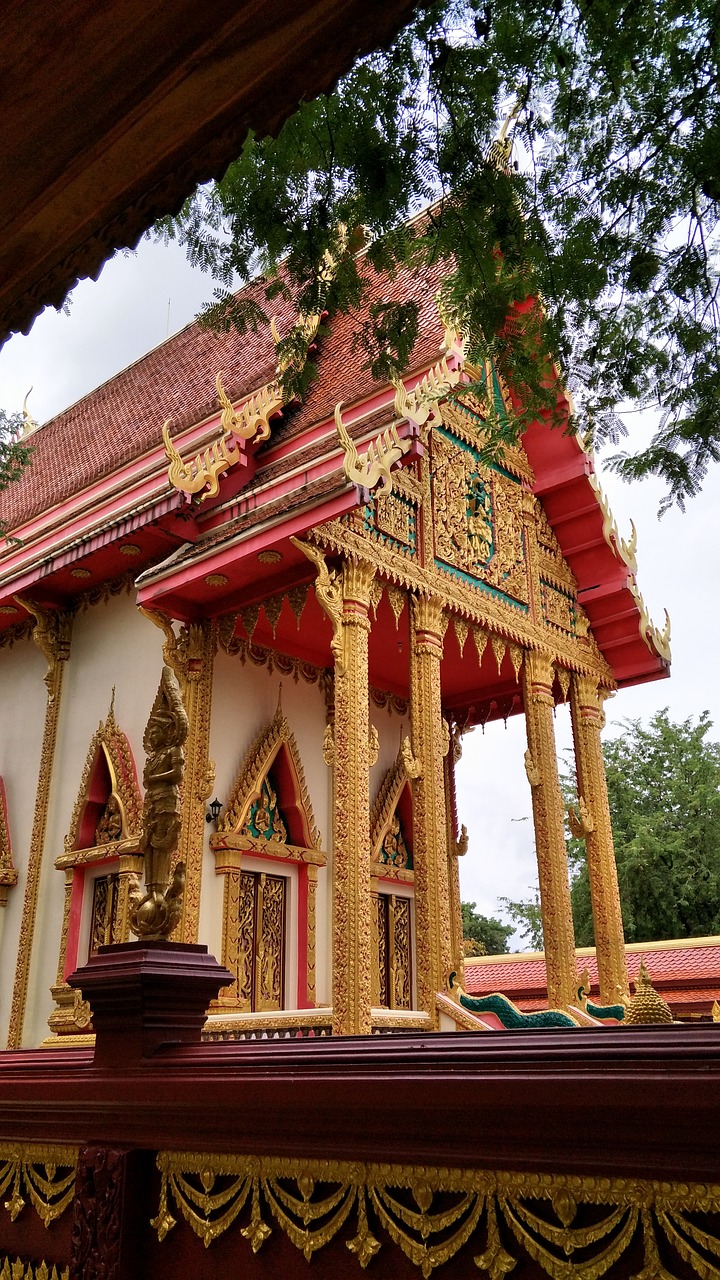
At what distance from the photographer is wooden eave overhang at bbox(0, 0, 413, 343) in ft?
5.14

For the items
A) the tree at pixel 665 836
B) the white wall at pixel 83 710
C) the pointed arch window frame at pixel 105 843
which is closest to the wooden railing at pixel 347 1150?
the pointed arch window frame at pixel 105 843

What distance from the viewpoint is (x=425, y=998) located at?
7066 millimetres

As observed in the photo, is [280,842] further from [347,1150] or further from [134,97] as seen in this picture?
[134,97]

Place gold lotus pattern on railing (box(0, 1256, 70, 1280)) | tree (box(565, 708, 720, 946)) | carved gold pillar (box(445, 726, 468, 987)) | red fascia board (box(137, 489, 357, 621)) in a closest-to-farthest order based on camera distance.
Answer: gold lotus pattern on railing (box(0, 1256, 70, 1280)) < red fascia board (box(137, 489, 357, 621)) < carved gold pillar (box(445, 726, 468, 987)) < tree (box(565, 708, 720, 946))

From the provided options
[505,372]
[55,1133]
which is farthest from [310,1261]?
[505,372]

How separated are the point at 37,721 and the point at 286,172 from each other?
22.8 ft

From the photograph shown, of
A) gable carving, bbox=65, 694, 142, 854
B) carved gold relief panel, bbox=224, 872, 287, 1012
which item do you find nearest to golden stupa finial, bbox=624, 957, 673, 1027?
carved gold relief panel, bbox=224, 872, 287, 1012

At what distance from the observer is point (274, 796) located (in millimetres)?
8453

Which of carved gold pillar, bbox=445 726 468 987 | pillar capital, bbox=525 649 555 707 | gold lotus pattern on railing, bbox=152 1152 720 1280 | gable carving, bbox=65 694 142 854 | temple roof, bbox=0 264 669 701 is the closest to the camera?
gold lotus pattern on railing, bbox=152 1152 720 1280

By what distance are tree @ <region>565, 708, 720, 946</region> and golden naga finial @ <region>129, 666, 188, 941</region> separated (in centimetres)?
1396

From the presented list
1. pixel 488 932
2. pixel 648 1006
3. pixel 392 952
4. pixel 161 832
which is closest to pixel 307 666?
pixel 392 952

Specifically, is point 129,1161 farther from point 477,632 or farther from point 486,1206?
point 477,632

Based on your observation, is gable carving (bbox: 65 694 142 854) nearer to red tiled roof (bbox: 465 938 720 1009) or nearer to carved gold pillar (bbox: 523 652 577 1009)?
carved gold pillar (bbox: 523 652 577 1009)

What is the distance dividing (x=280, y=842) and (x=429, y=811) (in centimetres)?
151
